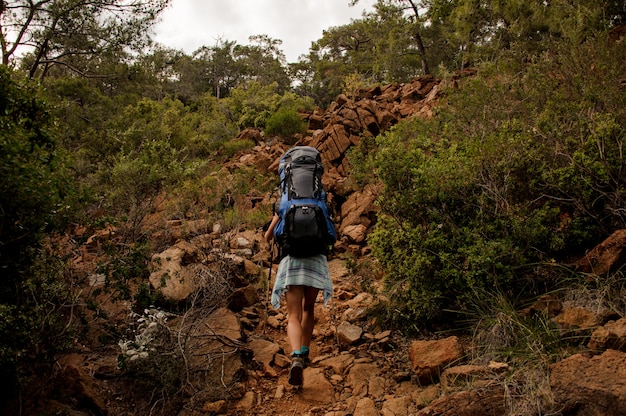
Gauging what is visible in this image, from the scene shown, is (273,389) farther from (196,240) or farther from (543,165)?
(543,165)

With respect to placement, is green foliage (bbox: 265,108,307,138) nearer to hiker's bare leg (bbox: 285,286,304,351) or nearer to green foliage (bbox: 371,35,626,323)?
green foliage (bbox: 371,35,626,323)

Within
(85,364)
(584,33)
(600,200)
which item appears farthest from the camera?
(584,33)

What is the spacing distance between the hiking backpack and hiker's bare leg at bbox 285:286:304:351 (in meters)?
0.29

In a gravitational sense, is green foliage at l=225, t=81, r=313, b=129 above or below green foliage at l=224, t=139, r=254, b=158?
above

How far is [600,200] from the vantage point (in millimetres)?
3799

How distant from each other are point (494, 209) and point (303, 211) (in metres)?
1.89

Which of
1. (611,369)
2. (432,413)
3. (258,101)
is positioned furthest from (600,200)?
(258,101)

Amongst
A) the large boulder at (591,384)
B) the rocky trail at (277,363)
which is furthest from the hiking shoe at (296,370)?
the large boulder at (591,384)

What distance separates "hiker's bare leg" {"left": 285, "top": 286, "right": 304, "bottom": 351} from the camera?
10.2 feet

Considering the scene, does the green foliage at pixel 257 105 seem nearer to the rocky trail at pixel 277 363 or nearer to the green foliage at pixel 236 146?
the green foliage at pixel 236 146

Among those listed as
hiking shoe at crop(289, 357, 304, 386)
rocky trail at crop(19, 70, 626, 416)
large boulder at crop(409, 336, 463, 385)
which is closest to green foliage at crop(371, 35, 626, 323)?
rocky trail at crop(19, 70, 626, 416)

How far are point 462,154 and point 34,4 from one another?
9.74 meters

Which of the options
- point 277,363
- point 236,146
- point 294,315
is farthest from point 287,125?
point 294,315

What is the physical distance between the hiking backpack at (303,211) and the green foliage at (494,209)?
91 centimetres
